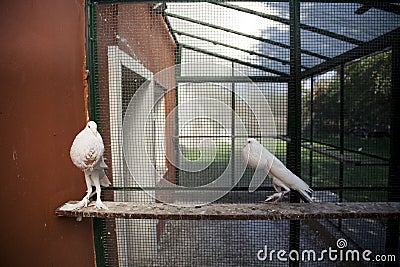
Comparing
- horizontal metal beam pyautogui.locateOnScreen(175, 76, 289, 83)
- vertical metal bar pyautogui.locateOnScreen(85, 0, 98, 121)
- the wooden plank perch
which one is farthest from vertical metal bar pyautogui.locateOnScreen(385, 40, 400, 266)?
vertical metal bar pyautogui.locateOnScreen(85, 0, 98, 121)

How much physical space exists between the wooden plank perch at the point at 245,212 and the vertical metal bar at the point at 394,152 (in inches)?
14.1

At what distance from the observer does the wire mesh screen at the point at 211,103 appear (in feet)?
6.35

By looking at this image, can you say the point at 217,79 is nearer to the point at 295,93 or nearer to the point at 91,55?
the point at 295,93

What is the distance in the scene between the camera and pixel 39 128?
1.43 metres

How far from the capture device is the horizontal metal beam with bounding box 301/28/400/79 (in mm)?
1956

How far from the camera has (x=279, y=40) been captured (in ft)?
8.75

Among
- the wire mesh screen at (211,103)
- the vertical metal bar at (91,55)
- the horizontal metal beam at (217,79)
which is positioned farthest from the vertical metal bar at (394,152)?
the vertical metal bar at (91,55)

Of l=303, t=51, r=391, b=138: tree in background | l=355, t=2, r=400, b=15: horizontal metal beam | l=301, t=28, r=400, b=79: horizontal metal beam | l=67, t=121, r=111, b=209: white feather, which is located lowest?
l=67, t=121, r=111, b=209: white feather

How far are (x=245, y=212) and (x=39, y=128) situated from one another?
3.69 ft

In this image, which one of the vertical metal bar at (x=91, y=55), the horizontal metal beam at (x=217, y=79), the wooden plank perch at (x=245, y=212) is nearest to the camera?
the wooden plank perch at (x=245, y=212)

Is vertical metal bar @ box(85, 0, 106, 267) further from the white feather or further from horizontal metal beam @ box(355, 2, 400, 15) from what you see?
horizontal metal beam @ box(355, 2, 400, 15)

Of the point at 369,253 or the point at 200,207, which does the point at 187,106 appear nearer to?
the point at 200,207

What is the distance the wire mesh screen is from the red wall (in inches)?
8.4

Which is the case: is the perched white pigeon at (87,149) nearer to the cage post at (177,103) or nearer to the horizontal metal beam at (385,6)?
the cage post at (177,103)
